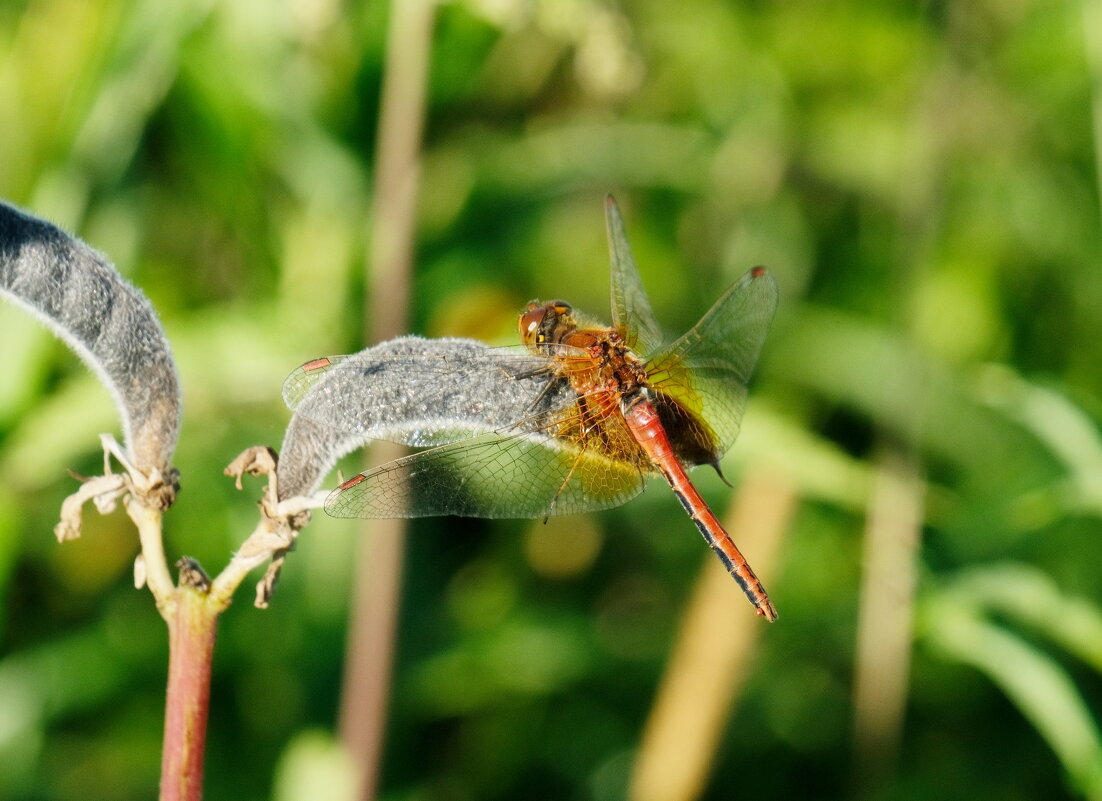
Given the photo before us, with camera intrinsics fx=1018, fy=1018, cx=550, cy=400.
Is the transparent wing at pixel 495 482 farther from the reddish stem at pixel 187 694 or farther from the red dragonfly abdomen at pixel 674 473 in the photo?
the reddish stem at pixel 187 694

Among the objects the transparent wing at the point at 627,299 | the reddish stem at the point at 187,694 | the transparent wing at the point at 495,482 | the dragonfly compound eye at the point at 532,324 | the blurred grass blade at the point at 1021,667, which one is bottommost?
the reddish stem at the point at 187,694

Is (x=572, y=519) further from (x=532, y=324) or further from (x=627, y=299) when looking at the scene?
(x=532, y=324)

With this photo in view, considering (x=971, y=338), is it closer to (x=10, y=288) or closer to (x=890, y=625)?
(x=890, y=625)

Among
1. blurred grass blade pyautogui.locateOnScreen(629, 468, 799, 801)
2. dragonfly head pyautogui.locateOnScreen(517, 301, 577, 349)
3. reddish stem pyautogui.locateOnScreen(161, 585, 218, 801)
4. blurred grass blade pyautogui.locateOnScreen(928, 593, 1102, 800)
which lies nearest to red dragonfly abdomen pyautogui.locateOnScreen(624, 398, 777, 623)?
dragonfly head pyautogui.locateOnScreen(517, 301, 577, 349)

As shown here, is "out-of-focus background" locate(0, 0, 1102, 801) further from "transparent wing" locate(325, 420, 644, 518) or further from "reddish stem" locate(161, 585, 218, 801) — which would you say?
"reddish stem" locate(161, 585, 218, 801)

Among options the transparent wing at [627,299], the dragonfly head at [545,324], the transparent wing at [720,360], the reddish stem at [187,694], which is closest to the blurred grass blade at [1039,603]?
the transparent wing at [720,360]

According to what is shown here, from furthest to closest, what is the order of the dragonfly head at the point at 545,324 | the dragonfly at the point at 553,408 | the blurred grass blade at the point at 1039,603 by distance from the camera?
the blurred grass blade at the point at 1039,603 < the dragonfly head at the point at 545,324 < the dragonfly at the point at 553,408

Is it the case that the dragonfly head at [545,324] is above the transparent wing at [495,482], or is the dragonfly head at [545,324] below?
above

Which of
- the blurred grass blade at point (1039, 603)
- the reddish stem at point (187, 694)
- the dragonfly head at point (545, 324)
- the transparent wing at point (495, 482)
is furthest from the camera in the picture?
the blurred grass blade at point (1039, 603)

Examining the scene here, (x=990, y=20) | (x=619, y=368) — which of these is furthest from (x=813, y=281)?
(x=619, y=368)
